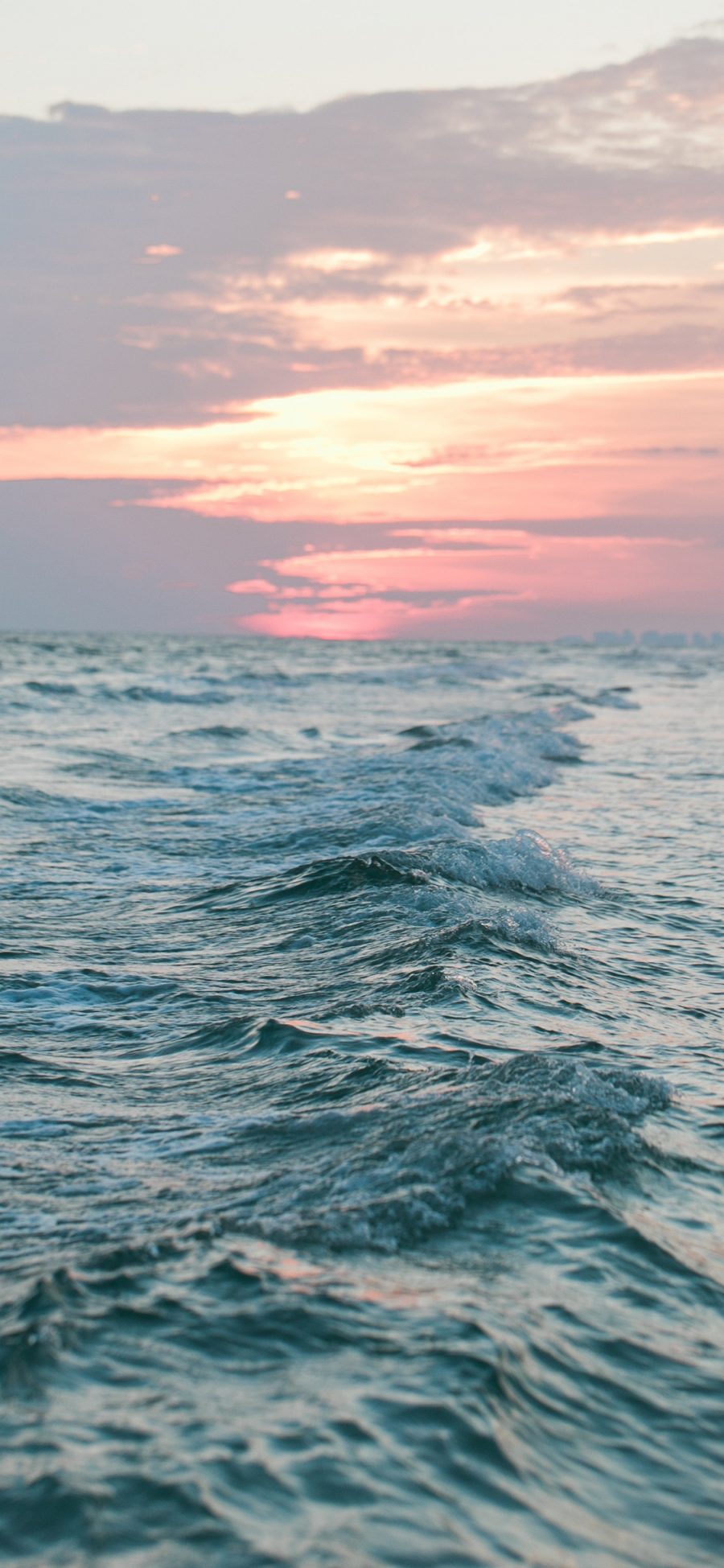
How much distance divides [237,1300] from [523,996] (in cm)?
441

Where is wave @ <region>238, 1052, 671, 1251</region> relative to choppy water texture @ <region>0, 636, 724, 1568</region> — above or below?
above

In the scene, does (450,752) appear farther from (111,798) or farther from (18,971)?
(18,971)

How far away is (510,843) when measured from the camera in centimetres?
1354

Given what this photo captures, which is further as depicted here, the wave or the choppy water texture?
the wave

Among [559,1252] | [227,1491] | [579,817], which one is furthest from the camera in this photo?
[579,817]

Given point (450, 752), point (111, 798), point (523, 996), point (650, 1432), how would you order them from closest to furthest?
point (650, 1432) < point (523, 996) < point (111, 798) < point (450, 752)

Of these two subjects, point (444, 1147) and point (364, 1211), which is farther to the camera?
point (444, 1147)

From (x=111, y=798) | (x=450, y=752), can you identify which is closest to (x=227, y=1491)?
(x=111, y=798)

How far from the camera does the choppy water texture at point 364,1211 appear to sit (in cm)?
354

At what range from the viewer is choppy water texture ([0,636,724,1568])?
11.6 ft

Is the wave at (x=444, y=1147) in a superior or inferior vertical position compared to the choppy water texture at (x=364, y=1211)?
superior

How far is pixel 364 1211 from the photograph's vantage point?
5.09 m

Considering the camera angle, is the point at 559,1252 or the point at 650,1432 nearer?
the point at 650,1432

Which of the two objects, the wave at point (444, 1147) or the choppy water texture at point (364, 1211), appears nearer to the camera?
the choppy water texture at point (364, 1211)
